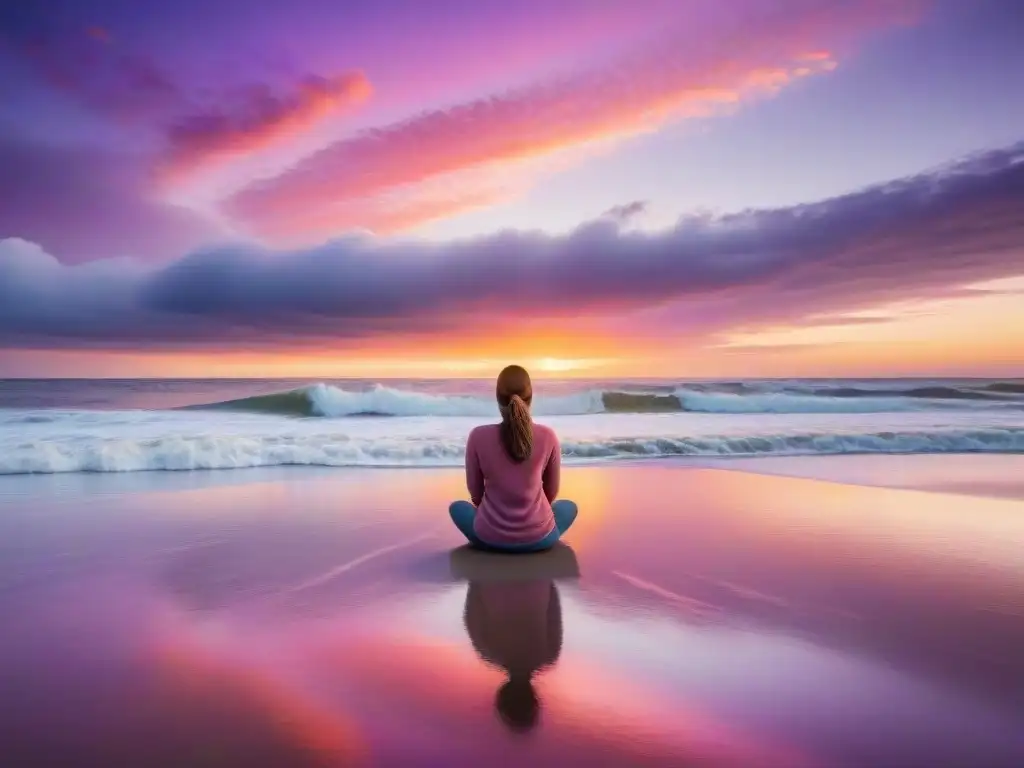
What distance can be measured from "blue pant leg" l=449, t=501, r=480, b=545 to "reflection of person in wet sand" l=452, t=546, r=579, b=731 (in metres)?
0.14

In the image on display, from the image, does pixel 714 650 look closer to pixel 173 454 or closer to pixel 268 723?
pixel 268 723

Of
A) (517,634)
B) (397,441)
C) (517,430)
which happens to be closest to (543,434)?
(517,430)

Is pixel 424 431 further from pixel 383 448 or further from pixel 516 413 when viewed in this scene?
pixel 516 413

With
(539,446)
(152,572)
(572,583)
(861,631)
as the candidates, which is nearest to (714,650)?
(861,631)

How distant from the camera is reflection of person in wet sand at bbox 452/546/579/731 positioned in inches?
93.7

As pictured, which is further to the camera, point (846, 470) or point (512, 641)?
point (846, 470)

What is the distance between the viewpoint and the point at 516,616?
10.6ft

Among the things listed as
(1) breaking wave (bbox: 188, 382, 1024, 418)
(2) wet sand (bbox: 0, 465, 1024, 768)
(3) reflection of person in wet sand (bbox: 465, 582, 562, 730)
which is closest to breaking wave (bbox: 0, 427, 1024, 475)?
(2) wet sand (bbox: 0, 465, 1024, 768)

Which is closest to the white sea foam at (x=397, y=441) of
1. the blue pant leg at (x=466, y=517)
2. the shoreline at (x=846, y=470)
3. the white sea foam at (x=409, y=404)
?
the shoreline at (x=846, y=470)

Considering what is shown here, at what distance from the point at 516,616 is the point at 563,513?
4.32ft

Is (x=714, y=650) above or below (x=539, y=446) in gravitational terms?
below

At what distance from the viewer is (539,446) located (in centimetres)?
398

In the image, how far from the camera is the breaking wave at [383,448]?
791 centimetres

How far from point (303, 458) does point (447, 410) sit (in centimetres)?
1146
